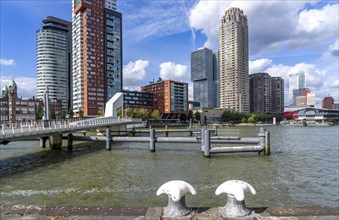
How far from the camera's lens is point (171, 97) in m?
168

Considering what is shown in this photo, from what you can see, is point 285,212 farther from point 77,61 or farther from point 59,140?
point 77,61

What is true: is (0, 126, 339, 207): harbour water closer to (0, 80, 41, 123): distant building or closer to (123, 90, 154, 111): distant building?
(0, 80, 41, 123): distant building

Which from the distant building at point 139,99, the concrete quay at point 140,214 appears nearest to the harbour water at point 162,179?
the concrete quay at point 140,214

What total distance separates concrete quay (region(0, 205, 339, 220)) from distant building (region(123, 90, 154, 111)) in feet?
547

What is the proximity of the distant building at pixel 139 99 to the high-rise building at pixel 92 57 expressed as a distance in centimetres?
1662

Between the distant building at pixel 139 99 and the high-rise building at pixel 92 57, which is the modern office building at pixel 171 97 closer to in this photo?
the distant building at pixel 139 99

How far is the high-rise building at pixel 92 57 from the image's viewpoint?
140 m

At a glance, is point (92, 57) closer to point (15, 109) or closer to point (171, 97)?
point (15, 109)

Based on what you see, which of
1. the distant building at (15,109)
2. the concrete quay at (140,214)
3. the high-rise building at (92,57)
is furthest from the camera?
the high-rise building at (92,57)

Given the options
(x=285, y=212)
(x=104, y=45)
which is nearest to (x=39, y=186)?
(x=285, y=212)

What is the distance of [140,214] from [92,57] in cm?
15048

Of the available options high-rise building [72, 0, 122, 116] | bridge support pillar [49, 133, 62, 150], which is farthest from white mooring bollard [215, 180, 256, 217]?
high-rise building [72, 0, 122, 116]

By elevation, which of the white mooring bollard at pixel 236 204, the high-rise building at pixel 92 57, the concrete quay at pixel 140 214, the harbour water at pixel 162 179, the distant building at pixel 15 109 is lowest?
the harbour water at pixel 162 179

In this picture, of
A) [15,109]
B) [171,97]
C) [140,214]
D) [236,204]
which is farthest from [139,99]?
[236,204]
